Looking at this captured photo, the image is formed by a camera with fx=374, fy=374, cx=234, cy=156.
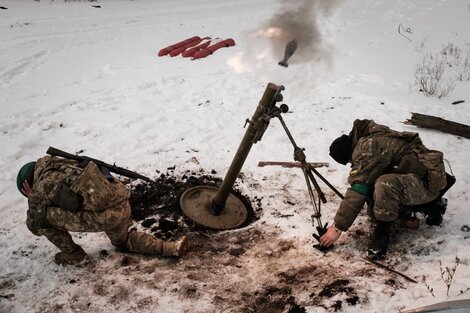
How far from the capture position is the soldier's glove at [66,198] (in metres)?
3.44

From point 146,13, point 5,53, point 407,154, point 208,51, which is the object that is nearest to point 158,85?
point 208,51

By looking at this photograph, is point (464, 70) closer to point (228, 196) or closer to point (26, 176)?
point (228, 196)

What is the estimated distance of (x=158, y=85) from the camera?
27.3 ft

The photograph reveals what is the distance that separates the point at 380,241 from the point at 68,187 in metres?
2.98

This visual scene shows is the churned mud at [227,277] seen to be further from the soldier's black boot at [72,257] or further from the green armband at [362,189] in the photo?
the green armband at [362,189]

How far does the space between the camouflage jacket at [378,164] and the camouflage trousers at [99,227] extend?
1.88 metres

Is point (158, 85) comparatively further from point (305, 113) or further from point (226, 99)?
point (305, 113)

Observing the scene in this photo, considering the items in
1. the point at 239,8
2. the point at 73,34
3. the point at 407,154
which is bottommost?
the point at 239,8

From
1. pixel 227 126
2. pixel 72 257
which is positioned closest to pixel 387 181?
pixel 72 257

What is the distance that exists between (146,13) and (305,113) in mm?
10029

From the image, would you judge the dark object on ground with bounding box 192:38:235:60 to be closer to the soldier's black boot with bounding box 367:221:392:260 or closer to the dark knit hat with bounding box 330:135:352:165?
the dark knit hat with bounding box 330:135:352:165

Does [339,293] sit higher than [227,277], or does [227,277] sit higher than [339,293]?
[339,293]

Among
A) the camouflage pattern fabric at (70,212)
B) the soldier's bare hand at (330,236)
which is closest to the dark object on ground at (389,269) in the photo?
the soldier's bare hand at (330,236)

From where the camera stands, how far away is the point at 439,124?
591 cm
